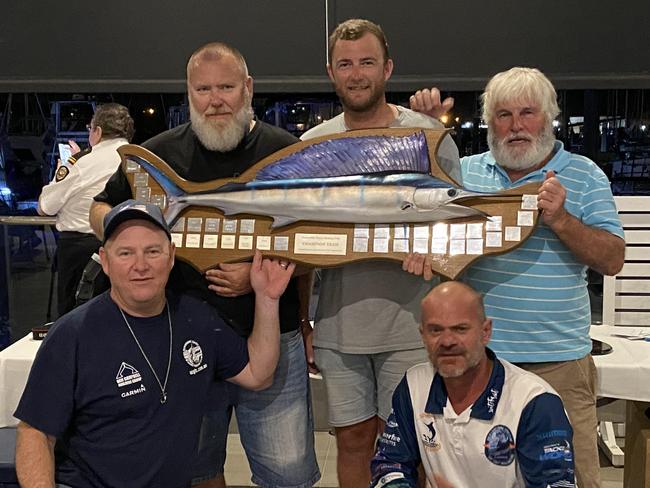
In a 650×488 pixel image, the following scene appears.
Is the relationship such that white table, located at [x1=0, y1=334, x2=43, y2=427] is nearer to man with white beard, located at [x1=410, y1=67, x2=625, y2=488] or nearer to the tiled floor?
the tiled floor

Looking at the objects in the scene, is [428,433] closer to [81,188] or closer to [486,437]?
[486,437]

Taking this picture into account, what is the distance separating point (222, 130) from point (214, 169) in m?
0.15

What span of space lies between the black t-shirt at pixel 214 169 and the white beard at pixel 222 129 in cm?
4

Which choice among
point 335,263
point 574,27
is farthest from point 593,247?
point 574,27

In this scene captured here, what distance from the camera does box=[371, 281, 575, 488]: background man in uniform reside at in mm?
1859

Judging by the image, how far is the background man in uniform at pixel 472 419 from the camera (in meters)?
1.86

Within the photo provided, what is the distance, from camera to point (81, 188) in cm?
446

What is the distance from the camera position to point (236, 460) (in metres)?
3.88

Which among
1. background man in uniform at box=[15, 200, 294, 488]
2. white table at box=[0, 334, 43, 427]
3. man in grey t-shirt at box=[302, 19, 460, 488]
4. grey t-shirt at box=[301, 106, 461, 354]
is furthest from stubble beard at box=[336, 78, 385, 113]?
white table at box=[0, 334, 43, 427]

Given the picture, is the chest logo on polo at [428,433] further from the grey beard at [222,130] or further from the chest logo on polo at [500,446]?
the grey beard at [222,130]

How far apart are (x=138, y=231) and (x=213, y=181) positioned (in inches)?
15.3

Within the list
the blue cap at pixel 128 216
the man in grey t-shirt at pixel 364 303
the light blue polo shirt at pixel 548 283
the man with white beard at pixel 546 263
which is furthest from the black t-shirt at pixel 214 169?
the light blue polo shirt at pixel 548 283

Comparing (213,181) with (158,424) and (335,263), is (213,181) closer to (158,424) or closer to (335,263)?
(335,263)

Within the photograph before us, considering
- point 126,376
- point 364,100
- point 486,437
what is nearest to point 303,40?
point 364,100
